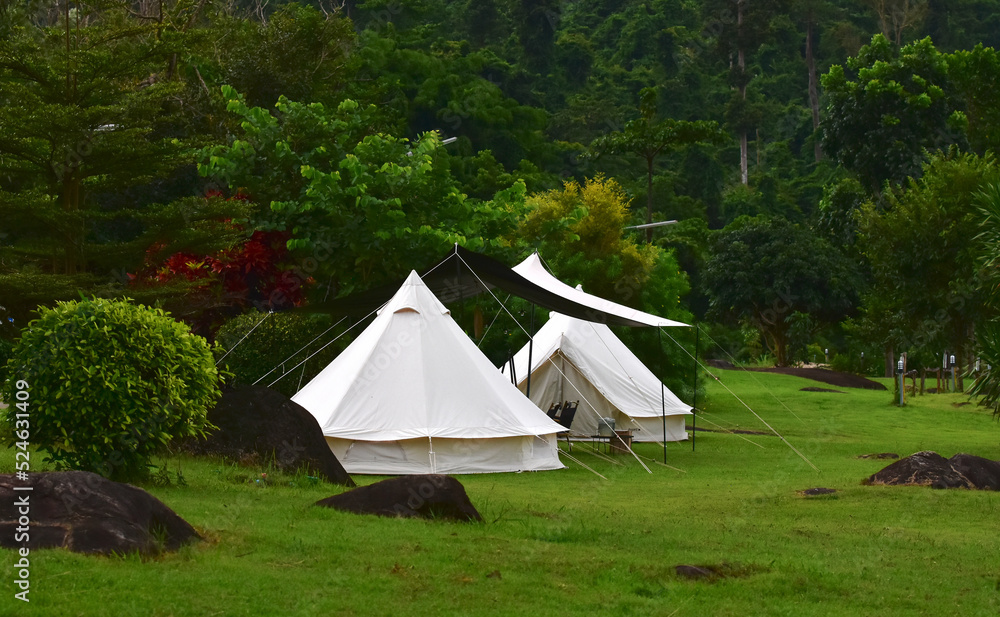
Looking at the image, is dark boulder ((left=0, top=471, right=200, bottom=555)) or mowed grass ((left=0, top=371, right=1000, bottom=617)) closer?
mowed grass ((left=0, top=371, right=1000, bottom=617))

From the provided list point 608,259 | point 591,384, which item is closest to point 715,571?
point 591,384

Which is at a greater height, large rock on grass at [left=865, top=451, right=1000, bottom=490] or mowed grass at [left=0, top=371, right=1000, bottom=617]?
large rock on grass at [left=865, top=451, right=1000, bottom=490]

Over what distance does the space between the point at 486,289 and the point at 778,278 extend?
32049 mm

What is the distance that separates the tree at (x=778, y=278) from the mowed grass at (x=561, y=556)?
3365 cm

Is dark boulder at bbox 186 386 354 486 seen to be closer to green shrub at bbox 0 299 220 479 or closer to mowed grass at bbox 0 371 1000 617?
mowed grass at bbox 0 371 1000 617

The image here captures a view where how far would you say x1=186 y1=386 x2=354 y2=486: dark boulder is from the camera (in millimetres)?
11789

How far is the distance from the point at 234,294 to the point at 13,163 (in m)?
5.50

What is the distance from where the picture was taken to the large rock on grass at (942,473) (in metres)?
13.0

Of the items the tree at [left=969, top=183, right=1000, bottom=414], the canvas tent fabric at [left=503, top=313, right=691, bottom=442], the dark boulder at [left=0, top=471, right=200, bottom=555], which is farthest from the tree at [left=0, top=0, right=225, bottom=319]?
the tree at [left=969, top=183, right=1000, bottom=414]

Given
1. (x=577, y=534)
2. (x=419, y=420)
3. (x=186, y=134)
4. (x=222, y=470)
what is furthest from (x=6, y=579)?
(x=186, y=134)

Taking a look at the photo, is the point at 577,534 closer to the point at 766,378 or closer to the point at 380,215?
the point at 380,215

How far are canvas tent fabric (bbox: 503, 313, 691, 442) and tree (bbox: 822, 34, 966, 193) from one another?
26666 millimetres

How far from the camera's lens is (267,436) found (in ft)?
39.2

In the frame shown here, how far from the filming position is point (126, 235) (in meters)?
24.9
